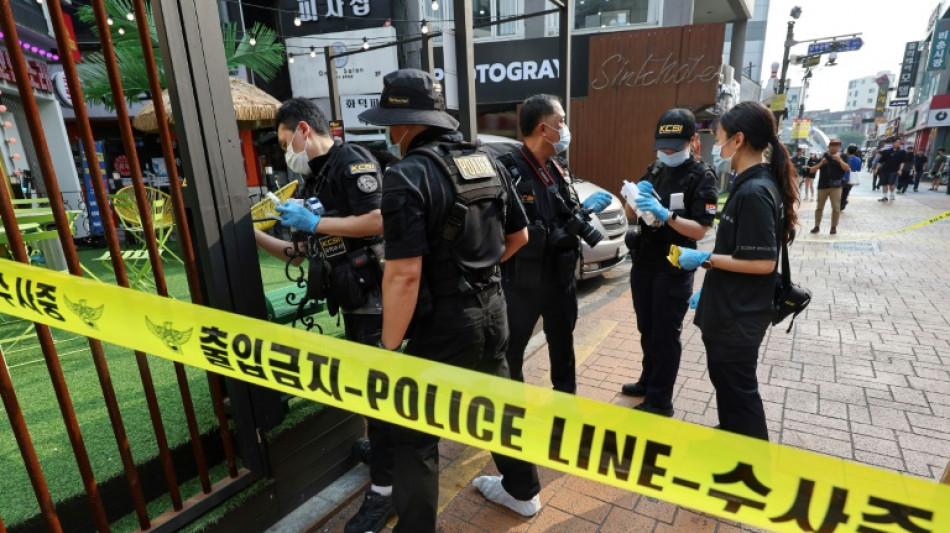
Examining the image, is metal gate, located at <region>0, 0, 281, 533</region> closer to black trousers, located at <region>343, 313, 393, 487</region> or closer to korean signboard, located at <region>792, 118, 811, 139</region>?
black trousers, located at <region>343, 313, 393, 487</region>

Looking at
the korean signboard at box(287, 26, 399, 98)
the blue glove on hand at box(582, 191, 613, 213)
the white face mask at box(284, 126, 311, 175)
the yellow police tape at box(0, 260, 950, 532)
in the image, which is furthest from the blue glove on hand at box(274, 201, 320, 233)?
the korean signboard at box(287, 26, 399, 98)

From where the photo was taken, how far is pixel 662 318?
299 cm

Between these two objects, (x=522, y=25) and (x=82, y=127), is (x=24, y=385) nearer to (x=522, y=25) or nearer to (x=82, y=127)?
(x=82, y=127)

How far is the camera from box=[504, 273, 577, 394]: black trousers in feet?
8.79

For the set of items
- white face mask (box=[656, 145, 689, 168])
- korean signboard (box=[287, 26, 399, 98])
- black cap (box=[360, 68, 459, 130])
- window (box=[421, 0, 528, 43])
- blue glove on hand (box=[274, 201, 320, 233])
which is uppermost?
window (box=[421, 0, 528, 43])

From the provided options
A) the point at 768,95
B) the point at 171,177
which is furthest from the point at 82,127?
the point at 768,95

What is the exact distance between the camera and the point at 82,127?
65.8 inches

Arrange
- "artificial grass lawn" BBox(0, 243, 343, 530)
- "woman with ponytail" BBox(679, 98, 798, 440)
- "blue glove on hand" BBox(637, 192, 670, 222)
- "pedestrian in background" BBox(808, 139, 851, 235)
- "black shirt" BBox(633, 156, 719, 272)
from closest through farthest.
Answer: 1. "artificial grass lawn" BBox(0, 243, 343, 530)
2. "woman with ponytail" BBox(679, 98, 798, 440)
3. "blue glove on hand" BBox(637, 192, 670, 222)
4. "black shirt" BBox(633, 156, 719, 272)
5. "pedestrian in background" BBox(808, 139, 851, 235)

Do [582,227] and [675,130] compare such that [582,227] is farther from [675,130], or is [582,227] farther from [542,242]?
[675,130]

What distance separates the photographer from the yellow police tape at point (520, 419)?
40.6 inches

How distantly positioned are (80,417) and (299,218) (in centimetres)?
161

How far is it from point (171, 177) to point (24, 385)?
7.07 feet

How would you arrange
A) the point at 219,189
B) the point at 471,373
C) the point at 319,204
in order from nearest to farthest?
1. the point at 471,373
2. the point at 219,189
3. the point at 319,204

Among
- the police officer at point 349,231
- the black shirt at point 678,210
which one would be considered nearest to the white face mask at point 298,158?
the police officer at point 349,231
